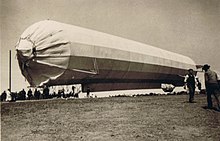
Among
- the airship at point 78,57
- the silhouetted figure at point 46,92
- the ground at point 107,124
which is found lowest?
the ground at point 107,124

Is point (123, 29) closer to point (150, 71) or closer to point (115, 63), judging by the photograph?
point (115, 63)

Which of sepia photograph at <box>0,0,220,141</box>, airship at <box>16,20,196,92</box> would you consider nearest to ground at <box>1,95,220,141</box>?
sepia photograph at <box>0,0,220,141</box>

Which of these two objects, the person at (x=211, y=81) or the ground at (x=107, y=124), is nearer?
the ground at (x=107, y=124)

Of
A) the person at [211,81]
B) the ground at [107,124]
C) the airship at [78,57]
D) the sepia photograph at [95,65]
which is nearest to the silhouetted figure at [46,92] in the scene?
the sepia photograph at [95,65]

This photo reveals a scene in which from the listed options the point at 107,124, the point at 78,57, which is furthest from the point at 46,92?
the point at 107,124

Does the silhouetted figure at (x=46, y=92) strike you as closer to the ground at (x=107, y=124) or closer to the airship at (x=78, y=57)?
A: the airship at (x=78, y=57)

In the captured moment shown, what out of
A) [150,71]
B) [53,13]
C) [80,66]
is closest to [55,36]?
[80,66]
